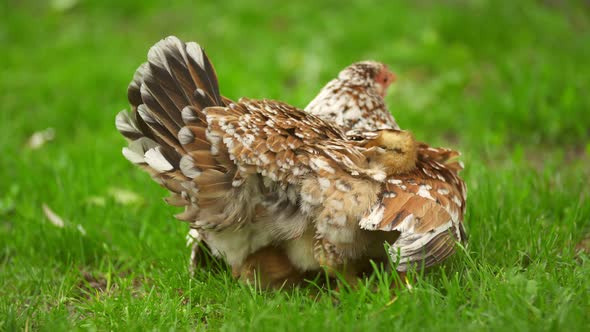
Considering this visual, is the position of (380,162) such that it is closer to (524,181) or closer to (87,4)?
(524,181)

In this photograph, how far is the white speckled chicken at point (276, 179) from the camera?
2.55 meters

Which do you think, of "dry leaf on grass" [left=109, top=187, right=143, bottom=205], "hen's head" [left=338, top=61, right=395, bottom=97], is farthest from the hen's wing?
"dry leaf on grass" [left=109, top=187, right=143, bottom=205]

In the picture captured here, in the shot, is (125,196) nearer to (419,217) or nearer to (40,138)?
(40,138)

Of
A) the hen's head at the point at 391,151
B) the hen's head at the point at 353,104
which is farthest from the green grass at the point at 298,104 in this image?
the hen's head at the point at 353,104

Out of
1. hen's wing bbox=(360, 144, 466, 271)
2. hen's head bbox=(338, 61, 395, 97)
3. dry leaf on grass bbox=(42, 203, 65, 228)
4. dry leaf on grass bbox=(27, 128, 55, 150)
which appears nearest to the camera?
hen's wing bbox=(360, 144, 466, 271)

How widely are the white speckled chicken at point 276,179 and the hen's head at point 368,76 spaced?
741mm

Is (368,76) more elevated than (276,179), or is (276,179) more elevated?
(368,76)

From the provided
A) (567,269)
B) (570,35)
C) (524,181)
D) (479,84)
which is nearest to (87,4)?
(479,84)

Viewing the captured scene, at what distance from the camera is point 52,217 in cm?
397

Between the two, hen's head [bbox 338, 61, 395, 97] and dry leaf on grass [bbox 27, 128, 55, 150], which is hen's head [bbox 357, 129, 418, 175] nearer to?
hen's head [bbox 338, 61, 395, 97]

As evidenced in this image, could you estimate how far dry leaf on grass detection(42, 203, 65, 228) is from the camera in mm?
3910

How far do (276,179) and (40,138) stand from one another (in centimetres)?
342

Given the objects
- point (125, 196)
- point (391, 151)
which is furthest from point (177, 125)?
point (125, 196)

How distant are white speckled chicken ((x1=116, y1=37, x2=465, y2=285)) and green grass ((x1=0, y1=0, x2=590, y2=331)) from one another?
0.18 m
